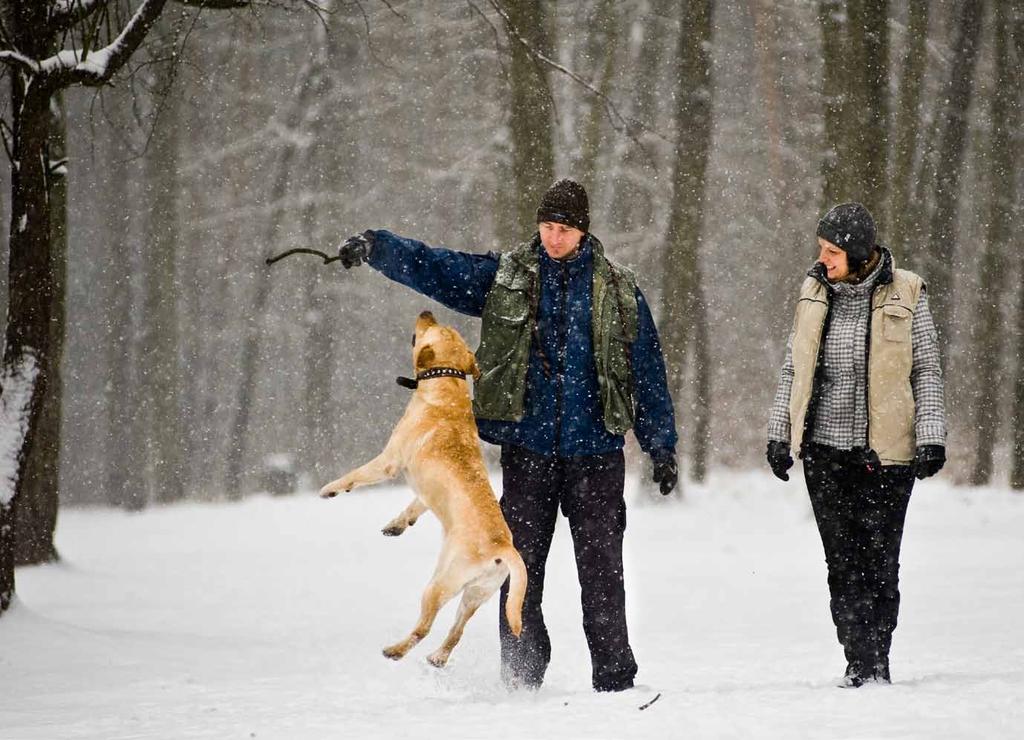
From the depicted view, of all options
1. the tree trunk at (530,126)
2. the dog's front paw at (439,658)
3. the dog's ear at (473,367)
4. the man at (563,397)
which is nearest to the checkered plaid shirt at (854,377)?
the man at (563,397)

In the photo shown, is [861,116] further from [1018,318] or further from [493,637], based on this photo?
[493,637]

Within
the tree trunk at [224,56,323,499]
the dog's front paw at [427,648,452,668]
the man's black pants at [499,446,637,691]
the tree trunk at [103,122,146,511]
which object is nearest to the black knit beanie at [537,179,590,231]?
the man's black pants at [499,446,637,691]

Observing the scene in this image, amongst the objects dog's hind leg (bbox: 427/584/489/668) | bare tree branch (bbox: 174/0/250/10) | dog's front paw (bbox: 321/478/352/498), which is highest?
bare tree branch (bbox: 174/0/250/10)

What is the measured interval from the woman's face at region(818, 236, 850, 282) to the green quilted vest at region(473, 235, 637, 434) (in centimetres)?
85

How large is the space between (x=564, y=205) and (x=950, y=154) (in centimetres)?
1196

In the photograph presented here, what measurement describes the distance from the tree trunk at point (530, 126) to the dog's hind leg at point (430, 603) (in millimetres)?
7788

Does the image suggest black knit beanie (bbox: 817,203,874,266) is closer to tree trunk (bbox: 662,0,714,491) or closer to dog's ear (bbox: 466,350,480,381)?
dog's ear (bbox: 466,350,480,381)

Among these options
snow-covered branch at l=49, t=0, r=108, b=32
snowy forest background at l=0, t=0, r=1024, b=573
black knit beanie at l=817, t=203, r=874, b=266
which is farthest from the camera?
snowy forest background at l=0, t=0, r=1024, b=573

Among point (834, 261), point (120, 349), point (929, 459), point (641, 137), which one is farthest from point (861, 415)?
point (120, 349)

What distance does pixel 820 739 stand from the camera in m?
3.67

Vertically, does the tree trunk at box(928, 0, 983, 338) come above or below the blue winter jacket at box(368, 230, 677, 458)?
above

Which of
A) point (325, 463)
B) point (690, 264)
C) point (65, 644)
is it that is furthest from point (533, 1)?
point (325, 463)

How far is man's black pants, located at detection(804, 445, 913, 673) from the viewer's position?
4.81 metres

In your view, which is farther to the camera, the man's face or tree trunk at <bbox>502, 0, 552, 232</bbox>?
tree trunk at <bbox>502, 0, 552, 232</bbox>
